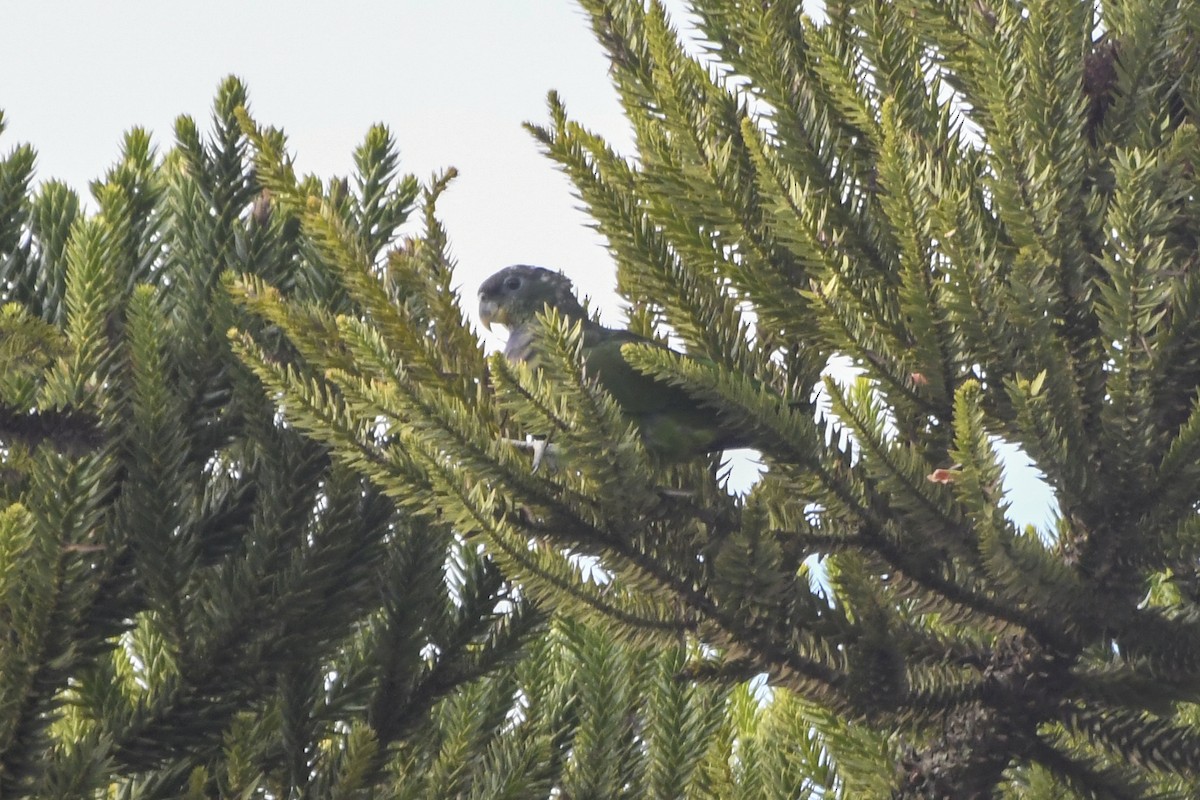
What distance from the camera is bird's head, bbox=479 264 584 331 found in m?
3.53

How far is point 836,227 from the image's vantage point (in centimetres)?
241

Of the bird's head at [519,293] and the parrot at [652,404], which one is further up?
the bird's head at [519,293]

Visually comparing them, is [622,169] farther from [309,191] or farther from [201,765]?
[201,765]

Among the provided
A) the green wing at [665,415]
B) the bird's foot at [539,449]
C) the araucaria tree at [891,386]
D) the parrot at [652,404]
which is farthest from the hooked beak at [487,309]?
the bird's foot at [539,449]

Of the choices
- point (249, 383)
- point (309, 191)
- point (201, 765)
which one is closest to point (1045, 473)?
point (309, 191)

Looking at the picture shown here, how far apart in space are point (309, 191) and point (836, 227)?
3.05ft

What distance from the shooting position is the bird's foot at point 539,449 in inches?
78.2

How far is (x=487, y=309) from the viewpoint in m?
3.66

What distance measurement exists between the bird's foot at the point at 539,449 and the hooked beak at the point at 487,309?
1501 mm

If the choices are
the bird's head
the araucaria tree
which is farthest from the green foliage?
the bird's head

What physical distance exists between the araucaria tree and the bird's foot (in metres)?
0.03

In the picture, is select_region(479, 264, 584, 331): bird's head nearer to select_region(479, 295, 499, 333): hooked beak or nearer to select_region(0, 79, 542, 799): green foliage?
select_region(479, 295, 499, 333): hooked beak

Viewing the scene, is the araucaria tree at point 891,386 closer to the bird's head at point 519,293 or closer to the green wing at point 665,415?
the green wing at point 665,415

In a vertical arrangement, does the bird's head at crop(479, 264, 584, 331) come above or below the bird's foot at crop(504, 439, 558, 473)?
above
